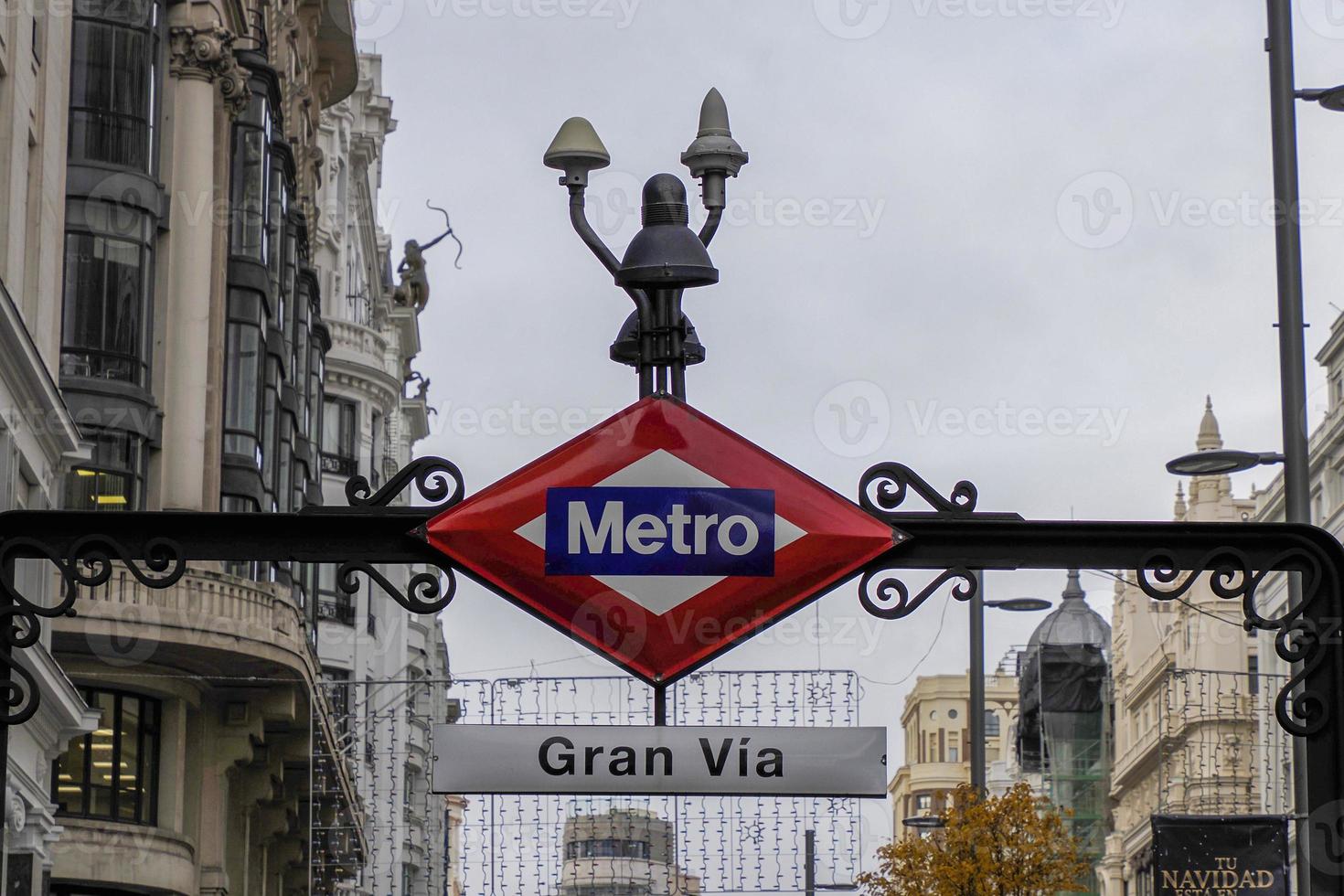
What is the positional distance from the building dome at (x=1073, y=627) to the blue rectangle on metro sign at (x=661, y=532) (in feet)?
335

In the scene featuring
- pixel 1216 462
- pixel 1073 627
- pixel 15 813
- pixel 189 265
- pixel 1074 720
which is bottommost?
pixel 15 813

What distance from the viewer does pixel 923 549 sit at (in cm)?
716

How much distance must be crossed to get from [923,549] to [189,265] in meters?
29.2

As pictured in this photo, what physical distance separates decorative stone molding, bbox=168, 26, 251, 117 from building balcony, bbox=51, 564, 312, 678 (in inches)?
288

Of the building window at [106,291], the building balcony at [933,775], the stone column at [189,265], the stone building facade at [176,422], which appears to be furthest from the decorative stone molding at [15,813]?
the building balcony at [933,775]

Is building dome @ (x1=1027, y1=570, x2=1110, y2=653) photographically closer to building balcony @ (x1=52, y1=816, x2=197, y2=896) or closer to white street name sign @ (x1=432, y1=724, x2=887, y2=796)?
building balcony @ (x1=52, y1=816, x2=197, y2=896)

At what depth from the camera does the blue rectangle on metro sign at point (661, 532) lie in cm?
690

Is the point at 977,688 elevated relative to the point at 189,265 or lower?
lower

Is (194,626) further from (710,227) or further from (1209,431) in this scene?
(1209,431)

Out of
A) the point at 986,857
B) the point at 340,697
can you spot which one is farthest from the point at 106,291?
the point at 340,697

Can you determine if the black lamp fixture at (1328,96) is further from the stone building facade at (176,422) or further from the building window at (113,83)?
the building window at (113,83)

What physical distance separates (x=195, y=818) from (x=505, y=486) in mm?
30044

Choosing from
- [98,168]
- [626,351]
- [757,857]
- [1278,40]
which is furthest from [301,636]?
[626,351]

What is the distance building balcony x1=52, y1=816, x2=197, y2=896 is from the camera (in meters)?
32.1
